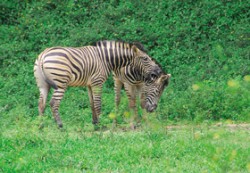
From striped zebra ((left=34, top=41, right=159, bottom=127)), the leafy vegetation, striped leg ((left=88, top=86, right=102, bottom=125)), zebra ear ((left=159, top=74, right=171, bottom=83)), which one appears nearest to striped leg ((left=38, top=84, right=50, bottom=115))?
striped zebra ((left=34, top=41, right=159, bottom=127))

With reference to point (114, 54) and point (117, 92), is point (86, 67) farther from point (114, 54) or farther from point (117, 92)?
point (117, 92)

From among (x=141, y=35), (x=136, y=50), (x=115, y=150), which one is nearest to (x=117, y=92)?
(x=136, y=50)

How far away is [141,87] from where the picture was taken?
1227 cm

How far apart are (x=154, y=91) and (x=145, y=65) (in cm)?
51

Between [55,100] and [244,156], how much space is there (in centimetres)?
420

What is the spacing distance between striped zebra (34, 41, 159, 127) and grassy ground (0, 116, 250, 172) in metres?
1.70

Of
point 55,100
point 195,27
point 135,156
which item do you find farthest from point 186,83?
point 135,156

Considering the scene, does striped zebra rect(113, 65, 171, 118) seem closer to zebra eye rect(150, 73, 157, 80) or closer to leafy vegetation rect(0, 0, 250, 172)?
zebra eye rect(150, 73, 157, 80)

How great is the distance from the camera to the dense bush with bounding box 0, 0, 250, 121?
13.9 meters

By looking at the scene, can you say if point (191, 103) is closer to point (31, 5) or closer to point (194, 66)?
point (194, 66)

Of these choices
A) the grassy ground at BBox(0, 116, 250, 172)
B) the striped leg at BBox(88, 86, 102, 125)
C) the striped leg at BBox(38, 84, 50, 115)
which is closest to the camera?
the grassy ground at BBox(0, 116, 250, 172)

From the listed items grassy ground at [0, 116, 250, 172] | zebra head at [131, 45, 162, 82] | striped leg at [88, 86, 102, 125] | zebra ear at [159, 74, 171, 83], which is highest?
zebra head at [131, 45, 162, 82]

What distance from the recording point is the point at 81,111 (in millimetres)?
12664

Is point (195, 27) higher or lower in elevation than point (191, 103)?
higher
